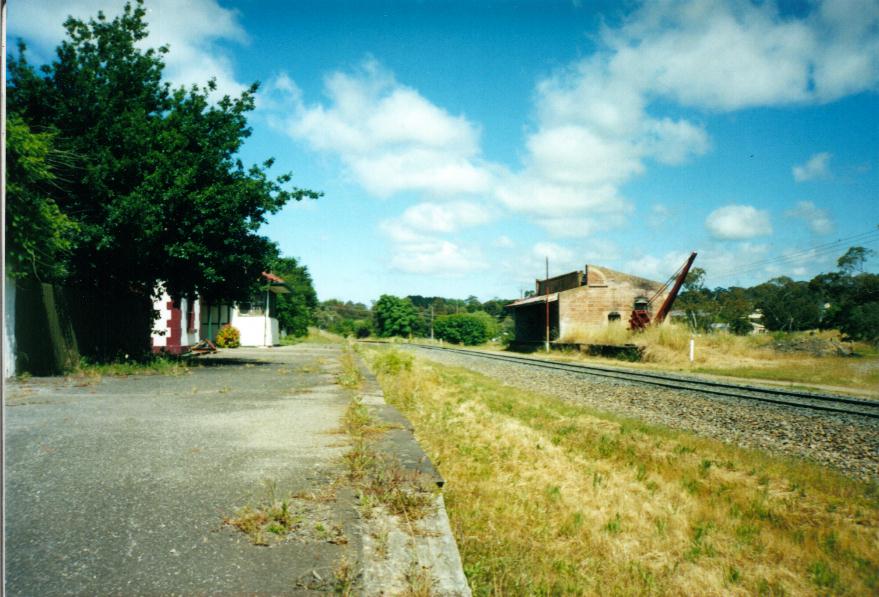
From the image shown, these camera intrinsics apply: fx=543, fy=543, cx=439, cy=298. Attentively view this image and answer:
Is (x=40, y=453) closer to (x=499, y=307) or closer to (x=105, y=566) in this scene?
(x=105, y=566)

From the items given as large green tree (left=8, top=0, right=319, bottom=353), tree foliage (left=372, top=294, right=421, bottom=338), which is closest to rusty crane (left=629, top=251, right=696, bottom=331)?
large green tree (left=8, top=0, right=319, bottom=353)

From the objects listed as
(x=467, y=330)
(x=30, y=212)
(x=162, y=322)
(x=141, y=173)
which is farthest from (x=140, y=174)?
(x=467, y=330)

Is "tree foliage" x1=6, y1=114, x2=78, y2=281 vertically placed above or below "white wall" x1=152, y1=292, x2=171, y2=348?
above

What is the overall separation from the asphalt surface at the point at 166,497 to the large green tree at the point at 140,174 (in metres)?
6.28

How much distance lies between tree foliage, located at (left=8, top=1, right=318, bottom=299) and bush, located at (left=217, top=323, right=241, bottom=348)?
14.7m

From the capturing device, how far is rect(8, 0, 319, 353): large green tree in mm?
11906

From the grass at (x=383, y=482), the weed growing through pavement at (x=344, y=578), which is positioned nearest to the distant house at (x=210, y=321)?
the grass at (x=383, y=482)

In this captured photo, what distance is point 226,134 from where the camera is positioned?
14.4 meters

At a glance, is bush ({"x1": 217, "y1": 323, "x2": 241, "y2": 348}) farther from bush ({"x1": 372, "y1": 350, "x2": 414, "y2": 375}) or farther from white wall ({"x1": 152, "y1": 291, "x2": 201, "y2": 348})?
bush ({"x1": 372, "y1": 350, "x2": 414, "y2": 375})

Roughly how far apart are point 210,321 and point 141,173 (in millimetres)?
17434

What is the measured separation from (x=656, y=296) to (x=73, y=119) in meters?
35.6

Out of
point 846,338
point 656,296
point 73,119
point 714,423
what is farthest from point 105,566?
point 846,338

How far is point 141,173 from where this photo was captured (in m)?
12.3

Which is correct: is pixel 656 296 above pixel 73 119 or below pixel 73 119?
below
